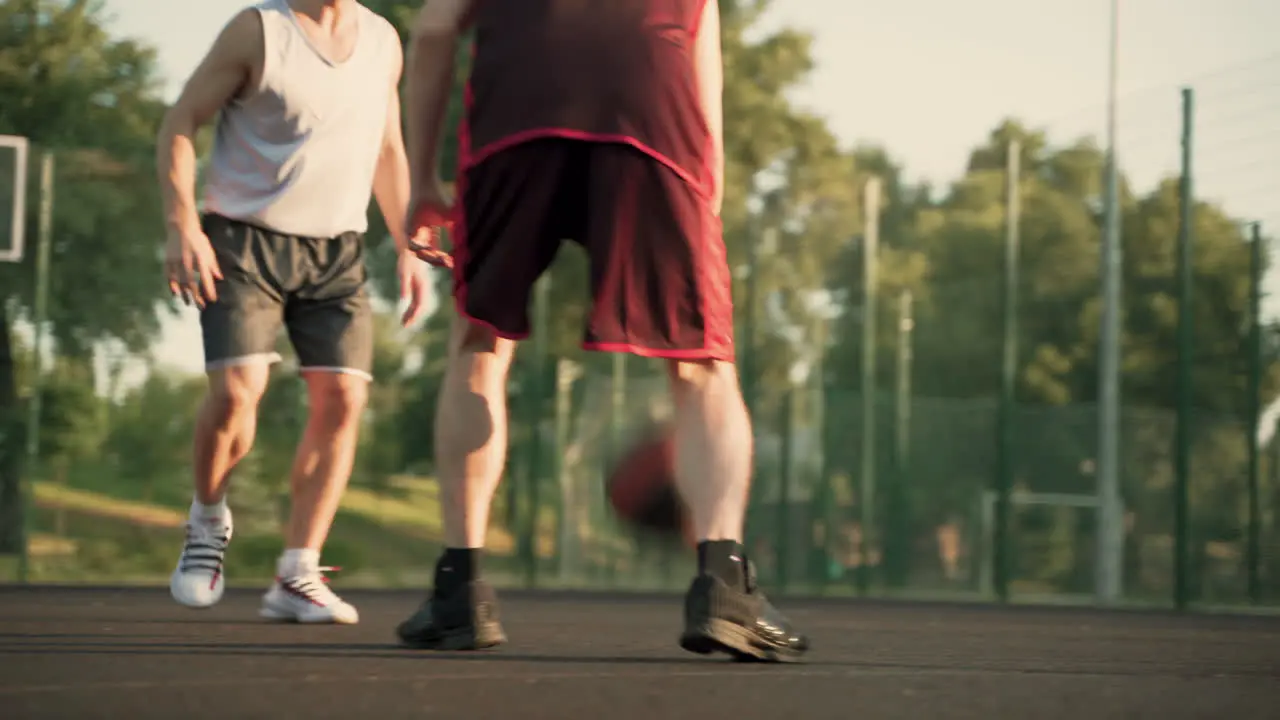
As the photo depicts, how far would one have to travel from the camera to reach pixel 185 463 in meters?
13.2

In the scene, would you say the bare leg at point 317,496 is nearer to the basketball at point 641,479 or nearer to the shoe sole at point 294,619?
the shoe sole at point 294,619

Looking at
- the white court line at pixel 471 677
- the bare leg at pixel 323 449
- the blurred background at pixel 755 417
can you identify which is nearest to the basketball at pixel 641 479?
the blurred background at pixel 755 417

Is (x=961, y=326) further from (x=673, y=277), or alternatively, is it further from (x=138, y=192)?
(x=673, y=277)

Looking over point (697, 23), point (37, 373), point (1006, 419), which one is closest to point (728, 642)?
point (697, 23)

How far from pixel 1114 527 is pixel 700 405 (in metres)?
13.6

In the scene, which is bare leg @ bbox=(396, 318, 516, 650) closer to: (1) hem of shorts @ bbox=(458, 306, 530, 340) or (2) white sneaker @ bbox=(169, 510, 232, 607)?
(1) hem of shorts @ bbox=(458, 306, 530, 340)

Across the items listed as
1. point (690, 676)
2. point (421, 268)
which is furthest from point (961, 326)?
point (690, 676)

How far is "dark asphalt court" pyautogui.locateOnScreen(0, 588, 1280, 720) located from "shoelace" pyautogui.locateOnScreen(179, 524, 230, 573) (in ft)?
0.50

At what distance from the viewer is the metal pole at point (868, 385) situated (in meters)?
15.3

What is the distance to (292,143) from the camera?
5652mm

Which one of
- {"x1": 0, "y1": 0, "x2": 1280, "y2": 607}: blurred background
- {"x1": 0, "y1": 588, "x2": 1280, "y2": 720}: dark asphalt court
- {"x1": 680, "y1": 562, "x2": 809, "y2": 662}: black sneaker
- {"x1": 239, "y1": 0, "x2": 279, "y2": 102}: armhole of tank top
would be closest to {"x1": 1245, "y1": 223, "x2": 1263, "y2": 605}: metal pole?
{"x1": 0, "y1": 0, "x2": 1280, "y2": 607}: blurred background

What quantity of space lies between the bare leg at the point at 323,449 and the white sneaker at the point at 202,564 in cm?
23

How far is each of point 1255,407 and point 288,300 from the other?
32.7 ft

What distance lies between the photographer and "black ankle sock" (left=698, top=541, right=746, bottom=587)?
416 centimetres
